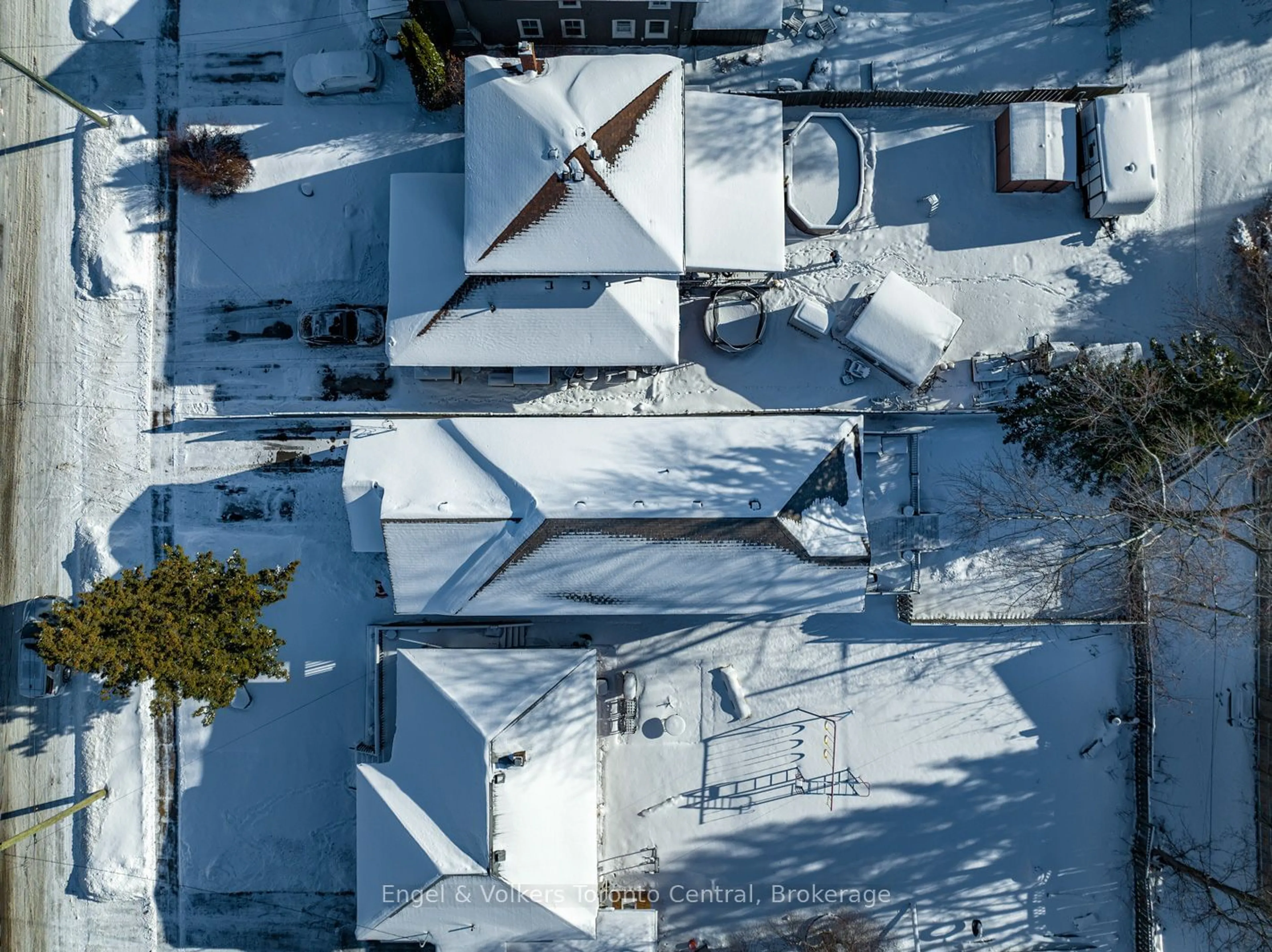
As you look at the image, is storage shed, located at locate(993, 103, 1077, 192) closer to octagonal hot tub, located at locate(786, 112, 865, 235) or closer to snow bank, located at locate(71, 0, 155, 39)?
octagonal hot tub, located at locate(786, 112, 865, 235)

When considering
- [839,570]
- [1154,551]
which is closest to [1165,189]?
[1154,551]

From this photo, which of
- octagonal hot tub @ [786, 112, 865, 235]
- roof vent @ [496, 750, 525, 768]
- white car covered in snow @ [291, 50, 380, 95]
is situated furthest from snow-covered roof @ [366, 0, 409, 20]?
roof vent @ [496, 750, 525, 768]

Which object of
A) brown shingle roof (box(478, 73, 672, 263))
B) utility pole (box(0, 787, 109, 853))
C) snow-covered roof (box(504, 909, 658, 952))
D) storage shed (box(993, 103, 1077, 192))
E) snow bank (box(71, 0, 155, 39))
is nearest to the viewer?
brown shingle roof (box(478, 73, 672, 263))

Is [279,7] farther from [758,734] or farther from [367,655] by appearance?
[758,734]

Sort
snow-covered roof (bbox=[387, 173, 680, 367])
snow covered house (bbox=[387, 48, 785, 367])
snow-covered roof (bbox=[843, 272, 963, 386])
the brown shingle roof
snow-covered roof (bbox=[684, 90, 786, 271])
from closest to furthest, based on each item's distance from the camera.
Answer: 1. the brown shingle roof
2. snow covered house (bbox=[387, 48, 785, 367])
3. snow-covered roof (bbox=[387, 173, 680, 367])
4. snow-covered roof (bbox=[684, 90, 786, 271])
5. snow-covered roof (bbox=[843, 272, 963, 386])

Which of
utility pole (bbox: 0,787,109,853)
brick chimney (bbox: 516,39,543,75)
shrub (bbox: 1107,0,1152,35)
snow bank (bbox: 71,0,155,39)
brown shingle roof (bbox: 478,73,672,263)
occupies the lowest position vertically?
utility pole (bbox: 0,787,109,853)

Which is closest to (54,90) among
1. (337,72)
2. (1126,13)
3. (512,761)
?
(337,72)

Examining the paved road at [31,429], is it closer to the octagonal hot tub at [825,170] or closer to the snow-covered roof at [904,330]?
the octagonal hot tub at [825,170]
